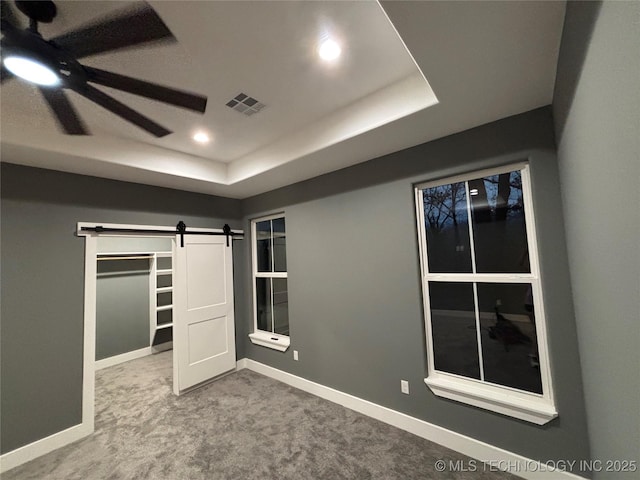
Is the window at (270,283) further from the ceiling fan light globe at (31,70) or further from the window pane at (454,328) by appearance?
the ceiling fan light globe at (31,70)

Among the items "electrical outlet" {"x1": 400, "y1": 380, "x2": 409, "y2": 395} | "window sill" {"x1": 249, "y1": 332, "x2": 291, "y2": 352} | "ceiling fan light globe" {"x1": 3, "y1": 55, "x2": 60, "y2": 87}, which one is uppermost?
"ceiling fan light globe" {"x1": 3, "y1": 55, "x2": 60, "y2": 87}

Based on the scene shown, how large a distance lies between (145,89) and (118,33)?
13.2 inches

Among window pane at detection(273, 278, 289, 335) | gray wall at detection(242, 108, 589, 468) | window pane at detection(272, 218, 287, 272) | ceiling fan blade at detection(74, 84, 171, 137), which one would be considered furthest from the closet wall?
ceiling fan blade at detection(74, 84, 171, 137)

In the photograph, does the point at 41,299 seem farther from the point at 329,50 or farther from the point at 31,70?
the point at 329,50

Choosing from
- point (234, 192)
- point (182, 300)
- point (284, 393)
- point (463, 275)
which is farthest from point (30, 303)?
point (463, 275)

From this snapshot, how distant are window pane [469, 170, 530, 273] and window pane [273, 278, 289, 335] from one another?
2.34 m

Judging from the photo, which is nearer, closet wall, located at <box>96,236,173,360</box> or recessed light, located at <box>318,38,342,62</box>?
recessed light, located at <box>318,38,342,62</box>

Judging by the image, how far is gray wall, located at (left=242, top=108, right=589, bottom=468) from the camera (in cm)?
174

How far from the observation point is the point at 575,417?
1.66m

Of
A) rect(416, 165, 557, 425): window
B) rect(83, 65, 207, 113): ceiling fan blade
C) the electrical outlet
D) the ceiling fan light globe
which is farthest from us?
the electrical outlet

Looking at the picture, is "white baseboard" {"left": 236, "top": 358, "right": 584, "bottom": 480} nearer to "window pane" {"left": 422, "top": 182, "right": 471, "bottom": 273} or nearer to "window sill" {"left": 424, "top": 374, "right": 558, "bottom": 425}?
"window sill" {"left": 424, "top": 374, "right": 558, "bottom": 425}

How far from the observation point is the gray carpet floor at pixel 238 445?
1.95m

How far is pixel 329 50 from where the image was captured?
154 cm

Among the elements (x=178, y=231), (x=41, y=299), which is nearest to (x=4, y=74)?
(x=41, y=299)
